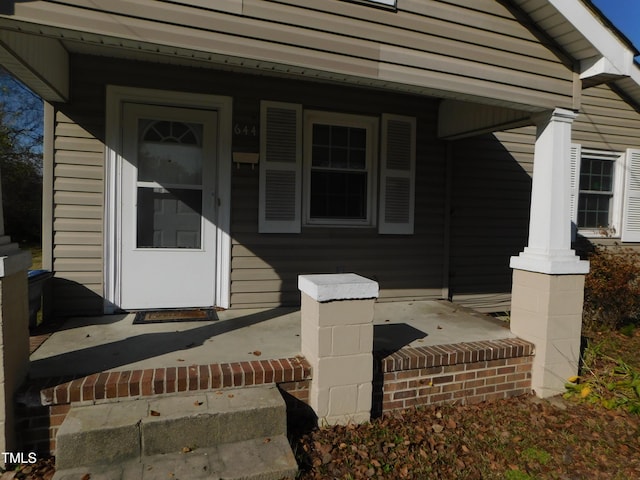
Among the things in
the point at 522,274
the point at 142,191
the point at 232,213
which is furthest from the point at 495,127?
the point at 142,191

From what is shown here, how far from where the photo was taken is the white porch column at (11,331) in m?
2.23

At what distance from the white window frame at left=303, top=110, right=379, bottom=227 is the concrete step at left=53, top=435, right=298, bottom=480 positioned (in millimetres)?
2708

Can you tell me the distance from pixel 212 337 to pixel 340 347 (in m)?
1.24

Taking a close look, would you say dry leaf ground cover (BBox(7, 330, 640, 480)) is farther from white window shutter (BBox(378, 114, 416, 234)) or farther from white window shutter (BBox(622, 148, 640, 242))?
white window shutter (BBox(622, 148, 640, 242))

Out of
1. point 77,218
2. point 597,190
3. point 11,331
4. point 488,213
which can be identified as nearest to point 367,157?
point 488,213

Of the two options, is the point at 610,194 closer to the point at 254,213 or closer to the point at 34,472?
the point at 254,213

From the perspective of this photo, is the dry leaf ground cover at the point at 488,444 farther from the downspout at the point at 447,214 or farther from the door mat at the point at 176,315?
the downspout at the point at 447,214

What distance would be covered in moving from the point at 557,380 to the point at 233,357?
2.69 m

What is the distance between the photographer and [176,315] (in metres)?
4.11

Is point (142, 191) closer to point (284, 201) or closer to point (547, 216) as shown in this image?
point (284, 201)

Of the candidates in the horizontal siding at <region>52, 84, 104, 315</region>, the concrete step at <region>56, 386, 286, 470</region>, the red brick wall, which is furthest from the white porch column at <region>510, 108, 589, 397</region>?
the horizontal siding at <region>52, 84, 104, 315</region>

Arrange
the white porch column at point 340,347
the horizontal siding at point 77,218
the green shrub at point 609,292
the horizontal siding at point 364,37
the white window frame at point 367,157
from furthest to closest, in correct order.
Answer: the green shrub at point 609,292 < the white window frame at point 367,157 < the horizontal siding at point 77,218 < the white porch column at point 340,347 < the horizontal siding at point 364,37

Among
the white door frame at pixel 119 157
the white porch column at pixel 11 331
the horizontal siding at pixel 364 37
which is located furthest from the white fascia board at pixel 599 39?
the white porch column at pixel 11 331

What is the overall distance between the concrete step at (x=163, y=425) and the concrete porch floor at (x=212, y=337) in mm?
378
